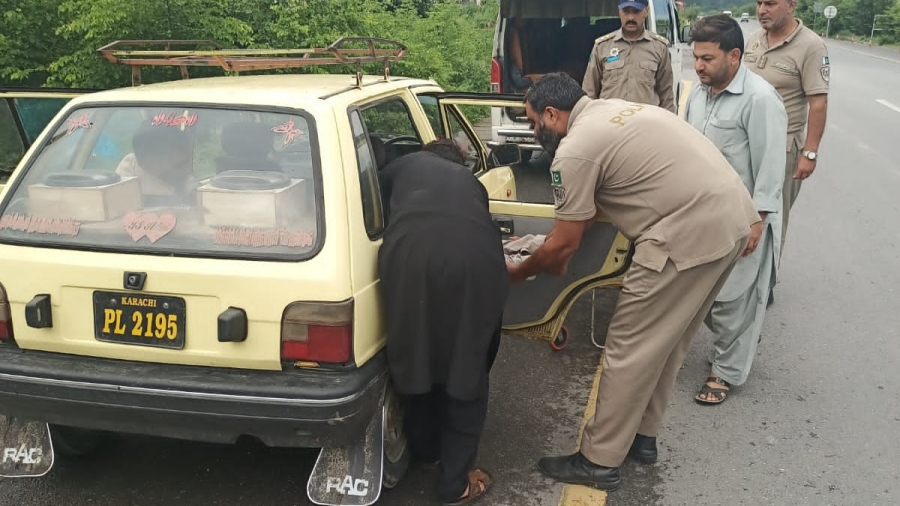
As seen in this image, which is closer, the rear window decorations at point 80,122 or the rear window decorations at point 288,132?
the rear window decorations at point 288,132

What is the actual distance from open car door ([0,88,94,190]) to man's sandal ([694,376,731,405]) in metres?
3.72

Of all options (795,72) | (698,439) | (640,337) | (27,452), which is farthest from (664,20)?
(27,452)

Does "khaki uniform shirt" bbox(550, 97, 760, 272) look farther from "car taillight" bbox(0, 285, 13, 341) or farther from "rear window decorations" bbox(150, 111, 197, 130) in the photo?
"car taillight" bbox(0, 285, 13, 341)

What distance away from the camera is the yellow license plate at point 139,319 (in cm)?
281

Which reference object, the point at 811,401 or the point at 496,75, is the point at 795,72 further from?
the point at 496,75

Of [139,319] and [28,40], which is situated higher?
[28,40]

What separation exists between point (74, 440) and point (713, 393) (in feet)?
10.1

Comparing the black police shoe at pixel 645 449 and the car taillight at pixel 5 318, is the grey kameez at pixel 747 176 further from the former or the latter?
the car taillight at pixel 5 318

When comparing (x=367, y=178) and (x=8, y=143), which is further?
(x=8, y=143)

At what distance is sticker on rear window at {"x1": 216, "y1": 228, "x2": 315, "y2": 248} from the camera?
111 inches

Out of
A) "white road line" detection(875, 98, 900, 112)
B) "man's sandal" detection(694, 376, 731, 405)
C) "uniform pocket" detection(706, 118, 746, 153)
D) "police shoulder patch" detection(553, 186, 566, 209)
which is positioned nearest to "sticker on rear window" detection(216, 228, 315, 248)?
"police shoulder patch" detection(553, 186, 566, 209)

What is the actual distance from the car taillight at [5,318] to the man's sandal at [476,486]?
1781 mm

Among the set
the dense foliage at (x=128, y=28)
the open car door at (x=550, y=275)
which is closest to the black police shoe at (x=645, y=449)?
the open car door at (x=550, y=275)

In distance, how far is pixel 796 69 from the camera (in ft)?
15.8
